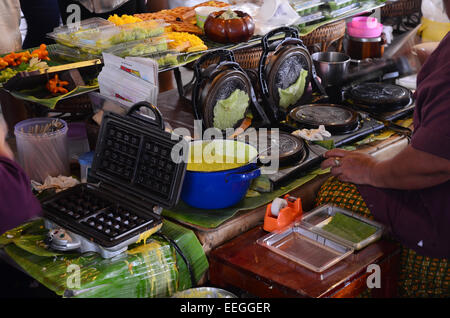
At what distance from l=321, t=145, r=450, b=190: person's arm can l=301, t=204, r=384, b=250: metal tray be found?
0.15 m

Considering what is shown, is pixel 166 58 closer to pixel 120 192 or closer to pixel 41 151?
pixel 41 151

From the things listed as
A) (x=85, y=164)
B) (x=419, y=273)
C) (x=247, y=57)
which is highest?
(x=247, y=57)

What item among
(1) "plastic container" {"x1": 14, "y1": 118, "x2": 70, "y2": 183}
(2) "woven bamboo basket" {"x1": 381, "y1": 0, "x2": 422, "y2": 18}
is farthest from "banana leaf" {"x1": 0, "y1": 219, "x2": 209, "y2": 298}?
(2) "woven bamboo basket" {"x1": 381, "y1": 0, "x2": 422, "y2": 18}

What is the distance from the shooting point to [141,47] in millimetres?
2574

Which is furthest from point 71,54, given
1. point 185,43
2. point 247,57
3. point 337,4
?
point 337,4

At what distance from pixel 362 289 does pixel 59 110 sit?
216 cm

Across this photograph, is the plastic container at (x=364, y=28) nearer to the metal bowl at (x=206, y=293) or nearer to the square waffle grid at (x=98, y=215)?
the square waffle grid at (x=98, y=215)

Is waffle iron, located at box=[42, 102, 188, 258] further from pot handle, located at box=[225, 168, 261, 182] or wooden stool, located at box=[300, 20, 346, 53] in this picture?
wooden stool, located at box=[300, 20, 346, 53]

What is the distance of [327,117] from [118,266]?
54.4 inches

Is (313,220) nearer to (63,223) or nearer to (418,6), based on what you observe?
(63,223)

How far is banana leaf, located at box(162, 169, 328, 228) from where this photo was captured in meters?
1.92

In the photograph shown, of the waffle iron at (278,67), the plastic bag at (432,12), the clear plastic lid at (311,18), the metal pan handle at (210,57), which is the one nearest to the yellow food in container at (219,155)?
the metal pan handle at (210,57)
